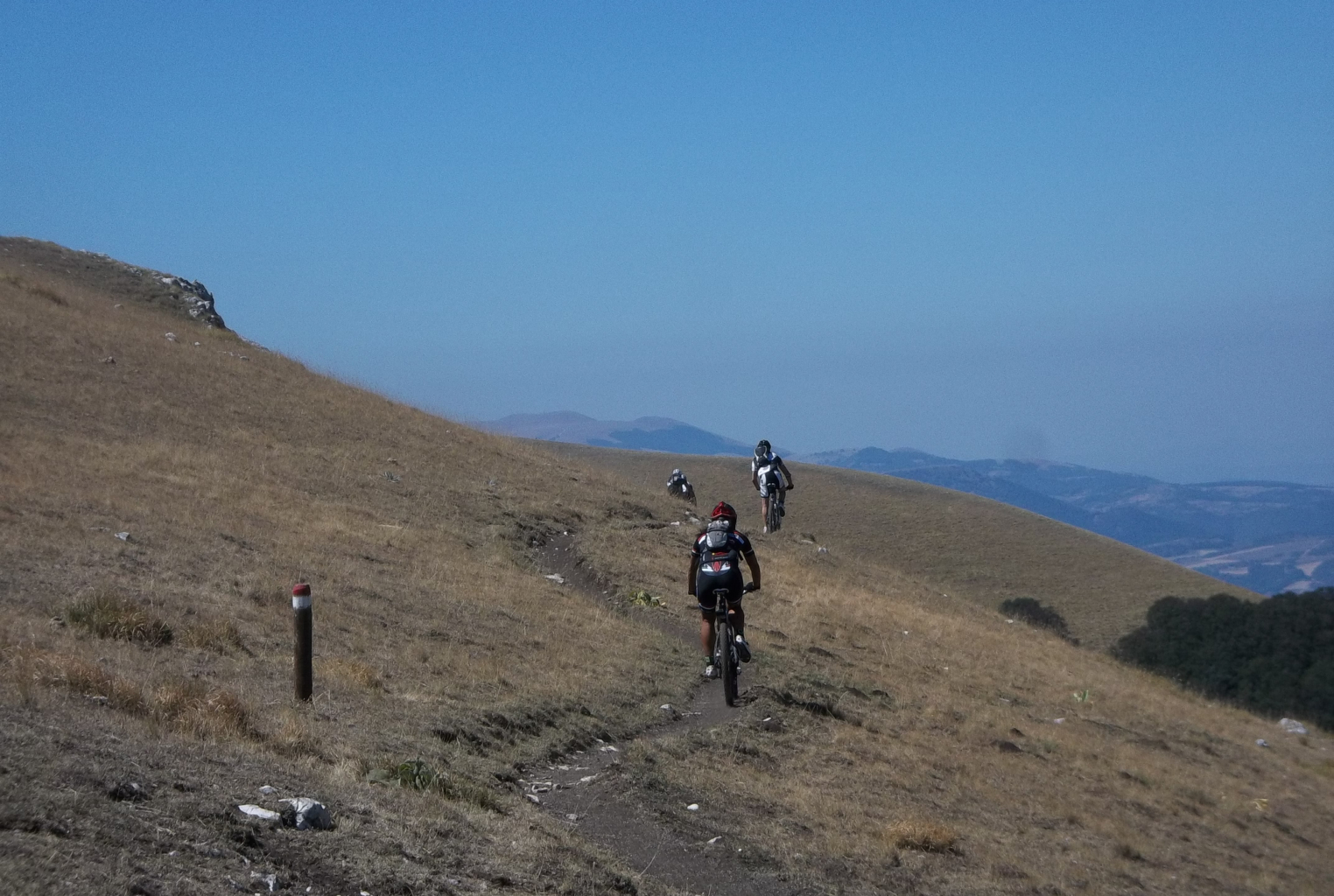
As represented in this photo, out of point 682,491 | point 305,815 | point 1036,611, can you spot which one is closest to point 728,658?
point 305,815

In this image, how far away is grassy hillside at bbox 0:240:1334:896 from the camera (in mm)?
6707

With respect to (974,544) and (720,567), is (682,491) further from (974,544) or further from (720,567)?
(974,544)

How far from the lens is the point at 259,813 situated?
20.7 feet

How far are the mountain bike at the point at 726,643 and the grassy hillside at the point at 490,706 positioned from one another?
0.38 m

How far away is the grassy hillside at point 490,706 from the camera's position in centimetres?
671

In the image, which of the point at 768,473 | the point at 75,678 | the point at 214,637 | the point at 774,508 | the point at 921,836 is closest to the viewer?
the point at 75,678

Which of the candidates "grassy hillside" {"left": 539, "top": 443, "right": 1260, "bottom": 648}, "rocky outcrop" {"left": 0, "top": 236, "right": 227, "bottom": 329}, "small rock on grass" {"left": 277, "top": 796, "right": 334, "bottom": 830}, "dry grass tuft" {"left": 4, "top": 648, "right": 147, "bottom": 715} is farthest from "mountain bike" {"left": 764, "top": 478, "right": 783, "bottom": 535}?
"rocky outcrop" {"left": 0, "top": 236, "right": 227, "bottom": 329}

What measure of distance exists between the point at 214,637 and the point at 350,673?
56.7 inches

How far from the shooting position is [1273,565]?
185750 millimetres

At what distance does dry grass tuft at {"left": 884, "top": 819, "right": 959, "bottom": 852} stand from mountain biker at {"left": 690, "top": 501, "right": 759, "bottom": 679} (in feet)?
11.1

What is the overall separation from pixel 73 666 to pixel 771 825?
5.71 meters

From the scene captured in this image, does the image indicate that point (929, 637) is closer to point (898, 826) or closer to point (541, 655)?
point (541, 655)

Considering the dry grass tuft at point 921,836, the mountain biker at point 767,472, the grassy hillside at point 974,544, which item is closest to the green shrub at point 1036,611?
the grassy hillside at point 974,544

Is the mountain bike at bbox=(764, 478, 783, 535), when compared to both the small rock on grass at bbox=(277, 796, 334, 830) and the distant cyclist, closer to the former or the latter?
the distant cyclist
